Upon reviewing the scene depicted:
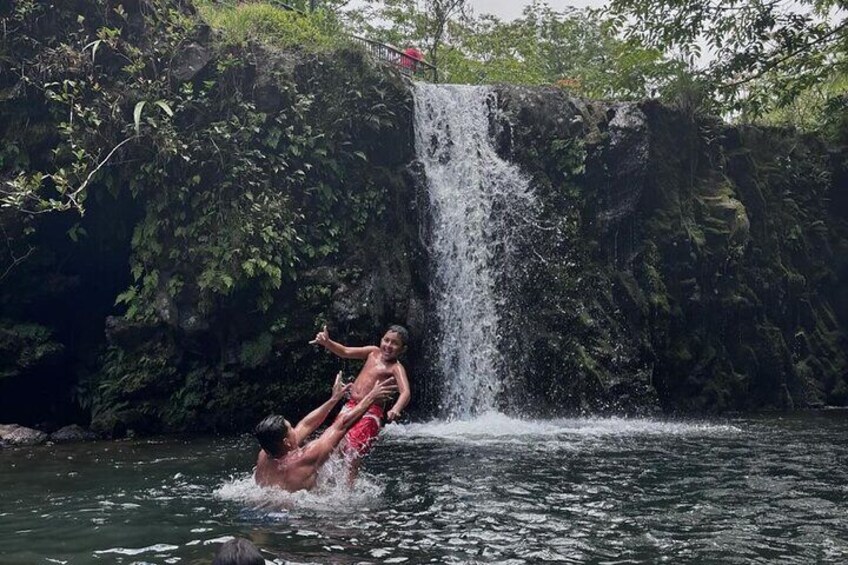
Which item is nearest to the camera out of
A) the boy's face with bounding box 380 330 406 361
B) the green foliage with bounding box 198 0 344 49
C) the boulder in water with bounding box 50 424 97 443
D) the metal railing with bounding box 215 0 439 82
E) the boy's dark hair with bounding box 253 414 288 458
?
the boy's dark hair with bounding box 253 414 288 458

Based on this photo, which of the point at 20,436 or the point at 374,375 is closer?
the point at 374,375

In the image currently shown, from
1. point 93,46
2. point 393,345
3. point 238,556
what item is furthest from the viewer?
point 93,46

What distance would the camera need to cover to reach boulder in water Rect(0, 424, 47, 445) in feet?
38.3

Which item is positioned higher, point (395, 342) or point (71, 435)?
point (395, 342)

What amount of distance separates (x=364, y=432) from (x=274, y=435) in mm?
1167

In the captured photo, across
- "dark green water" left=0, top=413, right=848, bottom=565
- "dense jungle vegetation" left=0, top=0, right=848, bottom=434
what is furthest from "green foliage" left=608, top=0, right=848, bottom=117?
"dark green water" left=0, top=413, right=848, bottom=565

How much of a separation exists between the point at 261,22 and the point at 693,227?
32.5 feet

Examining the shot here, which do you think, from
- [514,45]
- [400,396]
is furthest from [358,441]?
[514,45]

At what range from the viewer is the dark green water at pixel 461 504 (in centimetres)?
584

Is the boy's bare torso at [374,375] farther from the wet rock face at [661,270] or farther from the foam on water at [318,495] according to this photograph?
the wet rock face at [661,270]

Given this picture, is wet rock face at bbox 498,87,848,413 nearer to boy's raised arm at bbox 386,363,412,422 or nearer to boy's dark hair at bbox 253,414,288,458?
boy's raised arm at bbox 386,363,412,422

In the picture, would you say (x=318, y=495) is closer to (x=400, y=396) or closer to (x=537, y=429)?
(x=400, y=396)

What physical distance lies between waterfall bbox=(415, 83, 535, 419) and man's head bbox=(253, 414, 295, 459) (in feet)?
24.3

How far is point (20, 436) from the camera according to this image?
1179 cm
